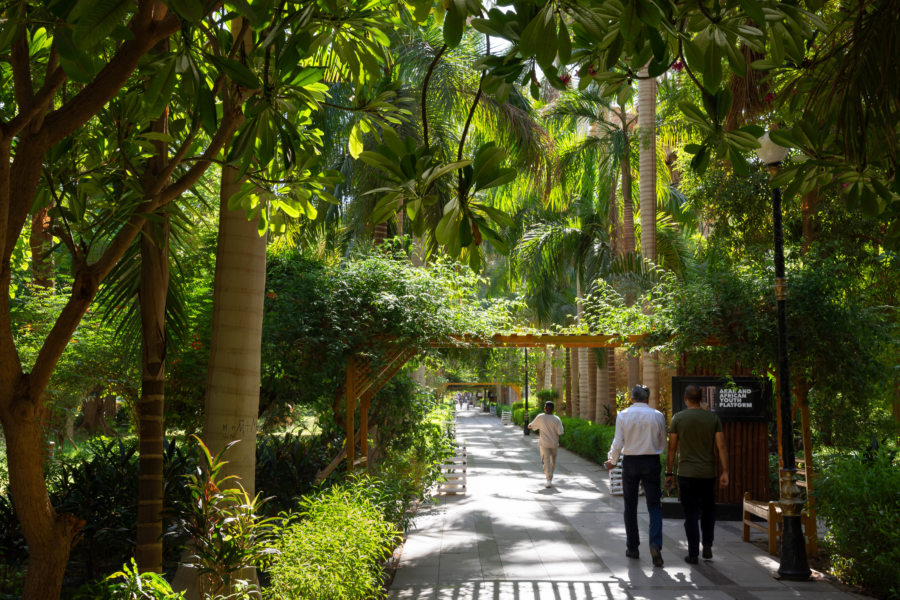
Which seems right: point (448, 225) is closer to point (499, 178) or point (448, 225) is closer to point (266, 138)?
point (499, 178)

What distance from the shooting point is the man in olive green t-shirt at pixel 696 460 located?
341 inches

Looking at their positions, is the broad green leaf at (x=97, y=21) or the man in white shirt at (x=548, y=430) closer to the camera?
the broad green leaf at (x=97, y=21)

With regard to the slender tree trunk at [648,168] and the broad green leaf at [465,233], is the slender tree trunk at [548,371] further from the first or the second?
the broad green leaf at [465,233]

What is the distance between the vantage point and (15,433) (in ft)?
10.4

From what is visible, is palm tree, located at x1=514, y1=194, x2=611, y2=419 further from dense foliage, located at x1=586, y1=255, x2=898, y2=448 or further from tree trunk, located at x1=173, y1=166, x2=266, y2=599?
tree trunk, located at x1=173, y1=166, x2=266, y2=599

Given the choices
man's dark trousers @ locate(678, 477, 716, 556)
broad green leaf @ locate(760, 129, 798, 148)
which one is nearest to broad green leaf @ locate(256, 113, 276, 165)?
broad green leaf @ locate(760, 129, 798, 148)

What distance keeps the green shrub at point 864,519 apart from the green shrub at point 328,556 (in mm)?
4445

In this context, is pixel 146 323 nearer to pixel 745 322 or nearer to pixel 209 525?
pixel 209 525

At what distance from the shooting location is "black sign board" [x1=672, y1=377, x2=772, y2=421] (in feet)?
39.7

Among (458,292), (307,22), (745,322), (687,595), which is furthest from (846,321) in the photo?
(307,22)

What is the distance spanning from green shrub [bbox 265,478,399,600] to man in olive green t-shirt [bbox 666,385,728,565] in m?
3.66

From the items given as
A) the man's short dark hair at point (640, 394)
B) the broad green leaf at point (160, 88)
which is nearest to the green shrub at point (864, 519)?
the man's short dark hair at point (640, 394)

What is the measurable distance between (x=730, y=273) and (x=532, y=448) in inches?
803

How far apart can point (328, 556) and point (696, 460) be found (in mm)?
4835
